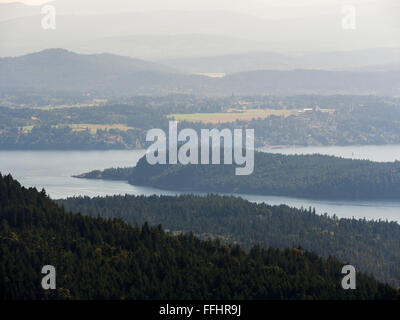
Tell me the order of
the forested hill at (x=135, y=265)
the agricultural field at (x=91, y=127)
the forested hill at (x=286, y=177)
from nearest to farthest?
1. the forested hill at (x=135, y=265)
2. the forested hill at (x=286, y=177)
3. the agricultural field at (x=91, y=127)

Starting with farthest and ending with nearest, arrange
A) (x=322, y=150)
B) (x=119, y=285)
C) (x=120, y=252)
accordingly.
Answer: (x=322, y=150) → (x=120, y=252) → (x=119, y=285)

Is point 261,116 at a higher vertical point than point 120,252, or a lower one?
higher

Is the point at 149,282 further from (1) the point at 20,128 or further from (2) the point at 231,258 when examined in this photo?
(1) the point at 20,128

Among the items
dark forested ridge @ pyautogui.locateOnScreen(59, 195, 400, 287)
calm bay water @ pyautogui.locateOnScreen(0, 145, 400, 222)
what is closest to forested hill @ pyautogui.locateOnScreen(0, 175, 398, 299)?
dark forested ridge @ pyautogui.locateOnScreen(59, 195, 400, 287)

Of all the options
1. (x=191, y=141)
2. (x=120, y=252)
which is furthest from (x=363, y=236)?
(x=191, y=141)

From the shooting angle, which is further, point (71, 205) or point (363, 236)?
point (71, 205)

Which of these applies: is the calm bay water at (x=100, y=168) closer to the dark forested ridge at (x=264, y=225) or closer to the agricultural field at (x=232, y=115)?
the dark forested ridge at (x=264, y=225)

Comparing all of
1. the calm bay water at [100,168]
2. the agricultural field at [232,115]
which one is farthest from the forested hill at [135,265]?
the agricultural field at [232,115]

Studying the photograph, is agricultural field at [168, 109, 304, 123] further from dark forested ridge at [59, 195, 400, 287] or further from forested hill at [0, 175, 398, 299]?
forested hill at [0, 175, 398, 299]
